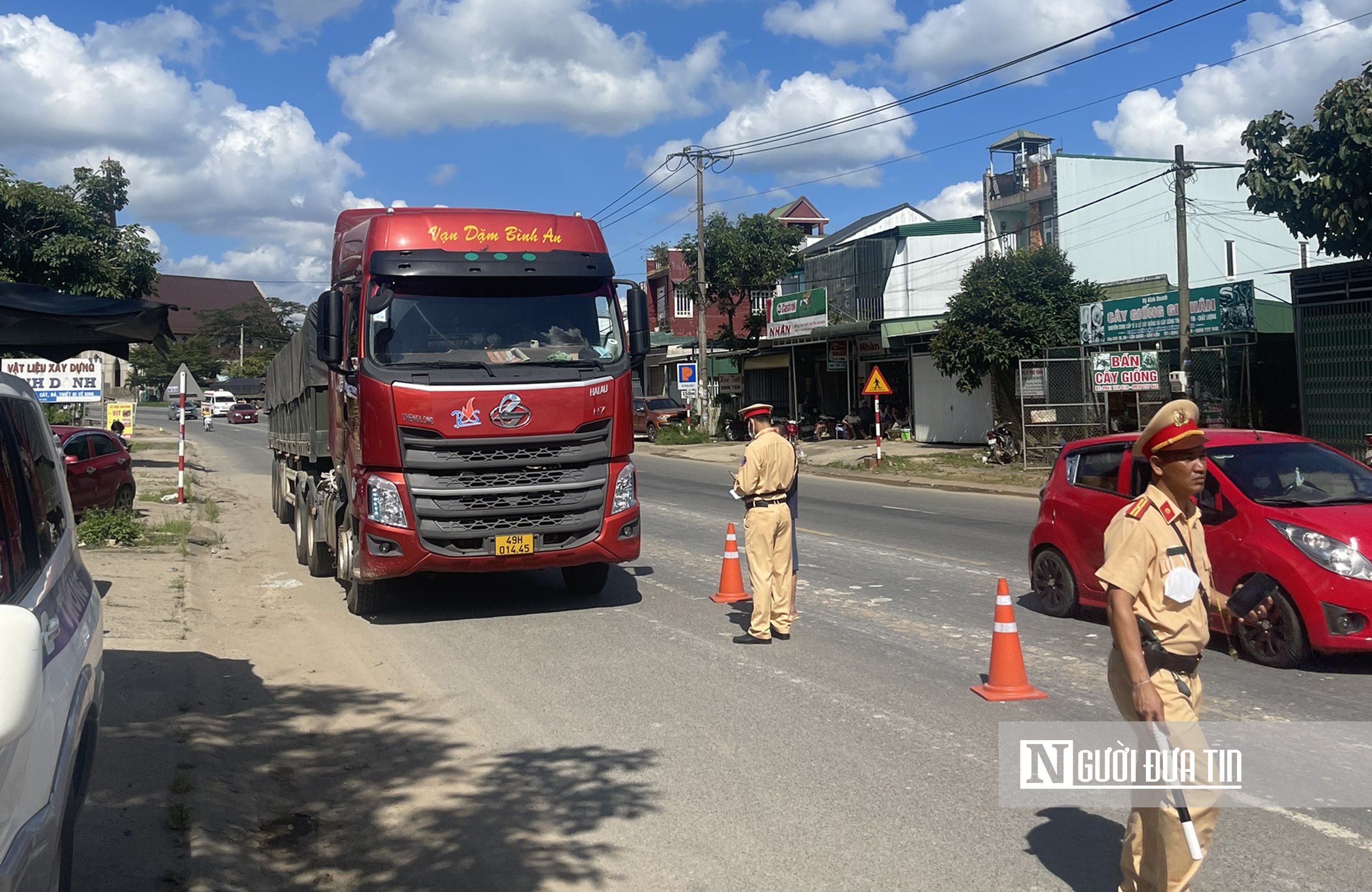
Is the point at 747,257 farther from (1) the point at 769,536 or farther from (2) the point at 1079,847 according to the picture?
(2) the point at 1079,847

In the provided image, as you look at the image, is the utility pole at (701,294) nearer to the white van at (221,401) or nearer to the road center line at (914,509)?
the road center line at (914,509)

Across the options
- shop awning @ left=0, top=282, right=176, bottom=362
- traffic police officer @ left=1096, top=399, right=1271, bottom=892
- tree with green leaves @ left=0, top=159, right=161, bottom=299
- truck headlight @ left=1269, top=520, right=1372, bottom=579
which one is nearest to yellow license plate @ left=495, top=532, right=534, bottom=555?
shop awning @ left=0, top=282, right=176, bottom=362

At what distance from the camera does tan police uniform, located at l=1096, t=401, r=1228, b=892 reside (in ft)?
11.8

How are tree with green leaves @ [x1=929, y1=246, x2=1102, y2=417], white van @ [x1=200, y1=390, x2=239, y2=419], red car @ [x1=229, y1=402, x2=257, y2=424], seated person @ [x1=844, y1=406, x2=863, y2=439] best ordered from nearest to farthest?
tree with green leaves @ [x1=929, y1=246, x2=1102, y2=417] → seated person @ [x1=844, y1=406, x2=863, y2=439] → red car @ [x1=229, y1=402, x2=257, y2=424] → white van @ [x1=200, y1=390, x2=239, y2=419]

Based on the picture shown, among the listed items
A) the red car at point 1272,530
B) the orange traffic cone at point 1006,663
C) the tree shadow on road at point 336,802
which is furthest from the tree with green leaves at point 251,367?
the orange traffic cone at point 1006,663

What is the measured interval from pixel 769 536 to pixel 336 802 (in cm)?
396

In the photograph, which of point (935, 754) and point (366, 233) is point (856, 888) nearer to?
point (935, 754)

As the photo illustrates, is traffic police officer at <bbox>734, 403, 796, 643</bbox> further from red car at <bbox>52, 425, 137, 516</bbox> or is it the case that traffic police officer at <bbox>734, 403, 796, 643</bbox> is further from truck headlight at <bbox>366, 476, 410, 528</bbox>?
red car at <bbox>52, 425, 137, 516</bbox>

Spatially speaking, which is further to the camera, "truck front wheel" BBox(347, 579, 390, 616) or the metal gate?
the metal gate

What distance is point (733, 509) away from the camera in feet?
62.5

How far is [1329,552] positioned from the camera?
7102 millimetres

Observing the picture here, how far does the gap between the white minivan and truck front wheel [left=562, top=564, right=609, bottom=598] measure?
5.78 metres

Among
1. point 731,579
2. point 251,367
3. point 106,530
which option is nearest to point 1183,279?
point 731,579

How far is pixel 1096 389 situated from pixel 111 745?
19.8 m
